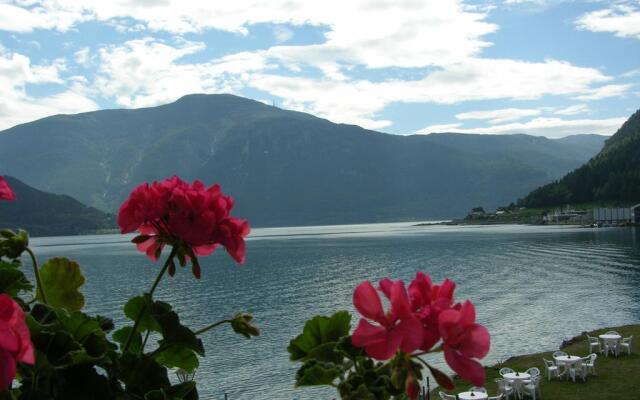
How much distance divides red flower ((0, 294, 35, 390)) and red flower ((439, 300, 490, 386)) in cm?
78

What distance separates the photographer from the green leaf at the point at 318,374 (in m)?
1.39

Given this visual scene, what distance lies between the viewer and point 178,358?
217 centimetres

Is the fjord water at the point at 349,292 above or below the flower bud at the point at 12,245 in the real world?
below

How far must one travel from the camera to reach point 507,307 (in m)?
54.5

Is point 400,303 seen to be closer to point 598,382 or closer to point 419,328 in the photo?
point 419,328

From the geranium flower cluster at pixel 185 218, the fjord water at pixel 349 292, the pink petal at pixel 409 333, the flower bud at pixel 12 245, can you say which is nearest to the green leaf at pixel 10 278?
the flower bud at pixel 12 245

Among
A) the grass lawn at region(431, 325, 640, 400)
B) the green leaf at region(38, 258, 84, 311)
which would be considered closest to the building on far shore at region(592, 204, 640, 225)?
the grass lawn at region(431, 325, 640, 400)

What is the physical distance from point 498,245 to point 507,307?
7532 cm

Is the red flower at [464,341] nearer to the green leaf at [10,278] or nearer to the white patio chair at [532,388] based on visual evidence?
the green leaf at [10,278]

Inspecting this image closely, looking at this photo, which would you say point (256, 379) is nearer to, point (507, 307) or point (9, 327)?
point (507, 307)

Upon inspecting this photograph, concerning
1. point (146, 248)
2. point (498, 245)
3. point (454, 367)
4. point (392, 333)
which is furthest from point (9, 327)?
point (498, 245)

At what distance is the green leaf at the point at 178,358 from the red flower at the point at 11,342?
116 centimetres

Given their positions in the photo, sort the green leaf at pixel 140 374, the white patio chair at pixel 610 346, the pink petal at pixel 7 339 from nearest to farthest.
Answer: the pink petal at pixel 7 339 < the green leaf at pixel 140 374 < the white patio chair at pixel 610 346

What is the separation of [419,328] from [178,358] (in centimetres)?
125
